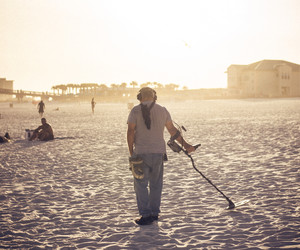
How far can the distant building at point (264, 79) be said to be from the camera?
88625 millimetres

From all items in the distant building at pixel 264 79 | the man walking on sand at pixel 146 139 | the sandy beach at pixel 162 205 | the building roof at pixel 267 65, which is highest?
the building roof at pixel 267 65

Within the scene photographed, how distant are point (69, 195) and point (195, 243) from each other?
124 inches

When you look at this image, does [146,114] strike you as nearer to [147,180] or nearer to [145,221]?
[147,180]

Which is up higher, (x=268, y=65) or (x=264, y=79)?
(x=268, y=65)

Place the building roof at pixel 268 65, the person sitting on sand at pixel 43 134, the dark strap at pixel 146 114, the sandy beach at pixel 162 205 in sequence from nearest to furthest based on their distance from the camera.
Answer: the sandy beach at pixel 162 205, the dark strap at pixel 146 114, the person sitting on sand at pixel 43 134, the building roof at pixel 268 65

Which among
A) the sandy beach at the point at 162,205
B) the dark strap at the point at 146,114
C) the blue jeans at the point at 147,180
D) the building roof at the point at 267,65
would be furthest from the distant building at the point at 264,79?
the dark strap at the point at 146,114

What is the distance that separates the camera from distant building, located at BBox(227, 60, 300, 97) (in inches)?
3489

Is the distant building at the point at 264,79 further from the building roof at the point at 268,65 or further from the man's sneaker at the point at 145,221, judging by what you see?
the man's sneaker at the point at 145,221

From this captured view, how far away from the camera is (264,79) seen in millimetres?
88938

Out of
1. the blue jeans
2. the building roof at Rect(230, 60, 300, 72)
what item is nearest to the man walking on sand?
the blue jeans

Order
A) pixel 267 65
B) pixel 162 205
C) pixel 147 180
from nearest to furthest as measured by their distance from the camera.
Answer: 1. pixel 147 180
2. pixel 162 205
3. pixel 267 65

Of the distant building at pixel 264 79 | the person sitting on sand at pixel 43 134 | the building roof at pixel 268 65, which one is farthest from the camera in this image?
the building roof at pixel 268 65

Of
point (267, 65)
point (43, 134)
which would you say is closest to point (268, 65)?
point (267, 65)

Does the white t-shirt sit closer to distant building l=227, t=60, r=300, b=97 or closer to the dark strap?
the dark strap
